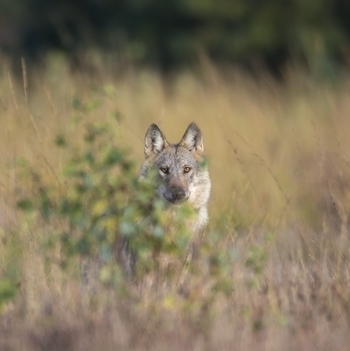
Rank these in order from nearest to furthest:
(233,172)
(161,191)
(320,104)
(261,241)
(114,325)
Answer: (114,325) < (261,241) < (161,191) < (233,172) < (320,104)

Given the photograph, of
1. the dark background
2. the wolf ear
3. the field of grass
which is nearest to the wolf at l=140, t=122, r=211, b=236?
the wolf ear

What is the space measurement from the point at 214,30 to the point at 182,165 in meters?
12.9

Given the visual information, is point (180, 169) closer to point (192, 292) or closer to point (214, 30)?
point (192, 292)

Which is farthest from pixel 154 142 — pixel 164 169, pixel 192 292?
pixel 192 292

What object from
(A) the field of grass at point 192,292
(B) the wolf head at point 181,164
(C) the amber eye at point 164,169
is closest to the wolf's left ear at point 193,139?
(B) the wolf head at point 181,164

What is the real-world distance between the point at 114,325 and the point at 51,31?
1922 cm

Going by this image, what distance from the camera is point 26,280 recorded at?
19.9 feet

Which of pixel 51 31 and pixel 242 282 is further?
pixel 51 31

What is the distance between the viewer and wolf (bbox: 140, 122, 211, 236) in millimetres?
7387

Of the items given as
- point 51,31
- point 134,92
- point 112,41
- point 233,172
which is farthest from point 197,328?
point 51,31

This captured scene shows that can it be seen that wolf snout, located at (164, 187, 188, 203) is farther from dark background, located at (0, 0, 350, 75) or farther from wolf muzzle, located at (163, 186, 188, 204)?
dark background, located at (0, 0, 350, 75)

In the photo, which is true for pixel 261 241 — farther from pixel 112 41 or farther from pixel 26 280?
pixel 112 41

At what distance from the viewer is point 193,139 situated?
773cm

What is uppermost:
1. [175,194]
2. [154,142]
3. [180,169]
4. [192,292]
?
[154,142]
